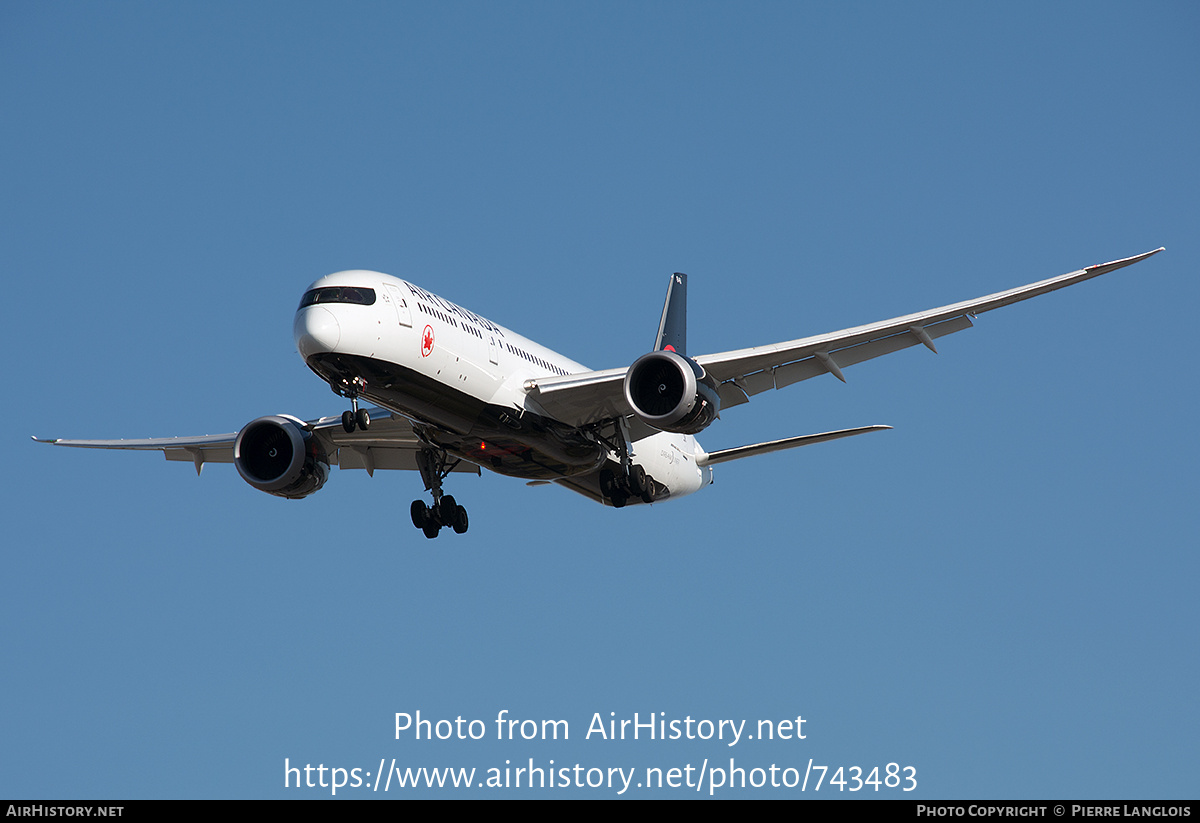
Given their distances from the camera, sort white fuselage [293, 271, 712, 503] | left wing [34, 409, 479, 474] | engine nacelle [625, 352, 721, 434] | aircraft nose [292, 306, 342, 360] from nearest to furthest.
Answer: aircraft nose [292, 306, 342, 360] < white fuselage [293, 271, 712, 503] < engine nacelle [625, 352, 721, 434] < left wing [34, 409, 479, 474]

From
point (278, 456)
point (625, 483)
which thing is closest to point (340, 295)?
point (278, 456)

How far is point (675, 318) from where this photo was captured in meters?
41.5

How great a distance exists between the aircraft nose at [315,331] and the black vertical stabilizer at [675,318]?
14996 mm

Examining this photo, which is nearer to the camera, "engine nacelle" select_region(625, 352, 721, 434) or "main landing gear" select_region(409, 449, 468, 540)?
"engine nacelle" select_region(625, 352, 721, 434)

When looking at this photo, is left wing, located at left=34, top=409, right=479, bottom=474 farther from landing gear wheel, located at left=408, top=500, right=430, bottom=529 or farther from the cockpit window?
the cockpit window

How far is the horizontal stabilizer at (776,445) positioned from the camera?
100.0 ft

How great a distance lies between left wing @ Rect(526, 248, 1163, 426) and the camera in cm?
2959

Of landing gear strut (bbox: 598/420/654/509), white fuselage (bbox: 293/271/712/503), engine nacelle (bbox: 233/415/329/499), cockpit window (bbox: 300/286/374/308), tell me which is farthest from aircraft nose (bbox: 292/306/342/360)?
landing gear strut (bbox: 598/420/654/509)

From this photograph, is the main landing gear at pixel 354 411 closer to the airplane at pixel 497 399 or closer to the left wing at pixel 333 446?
the airplane at pixel 497 399

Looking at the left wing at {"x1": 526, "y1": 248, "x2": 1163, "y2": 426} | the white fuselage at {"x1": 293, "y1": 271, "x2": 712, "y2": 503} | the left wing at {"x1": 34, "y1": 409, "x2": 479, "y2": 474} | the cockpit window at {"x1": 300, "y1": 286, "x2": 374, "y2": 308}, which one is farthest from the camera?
the left wing at {"x1": 34, "y1": 409, "x2": 479, "y2": 474}

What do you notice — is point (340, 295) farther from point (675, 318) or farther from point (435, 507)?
point (675, 318)

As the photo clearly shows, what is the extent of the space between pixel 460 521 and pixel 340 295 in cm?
816

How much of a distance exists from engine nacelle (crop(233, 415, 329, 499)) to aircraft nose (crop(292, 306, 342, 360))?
6.83 meters
